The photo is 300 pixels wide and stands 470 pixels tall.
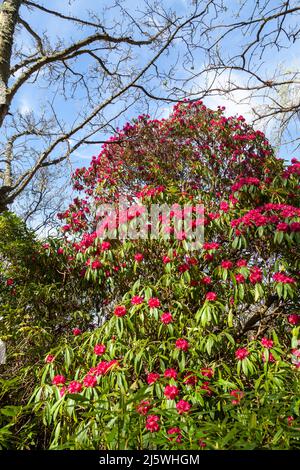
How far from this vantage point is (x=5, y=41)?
311 cm

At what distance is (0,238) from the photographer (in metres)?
3.34

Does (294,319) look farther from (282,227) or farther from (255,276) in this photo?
(282,227)

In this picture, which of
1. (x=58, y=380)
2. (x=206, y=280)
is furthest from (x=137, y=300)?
(x=58, y=380)

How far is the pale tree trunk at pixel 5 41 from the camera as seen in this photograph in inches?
118

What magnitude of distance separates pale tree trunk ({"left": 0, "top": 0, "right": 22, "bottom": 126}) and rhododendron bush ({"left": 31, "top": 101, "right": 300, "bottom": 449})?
128cm

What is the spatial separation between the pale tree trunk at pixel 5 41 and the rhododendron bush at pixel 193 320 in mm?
1282

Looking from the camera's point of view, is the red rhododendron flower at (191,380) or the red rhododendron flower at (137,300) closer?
the red rhododendron flower at (191,380)

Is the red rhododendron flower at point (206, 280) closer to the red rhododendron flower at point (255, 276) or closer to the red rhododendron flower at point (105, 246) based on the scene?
the red rhododendron flower at point (255, 276)

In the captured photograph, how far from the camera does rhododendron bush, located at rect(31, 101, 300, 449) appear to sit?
1.52 metres

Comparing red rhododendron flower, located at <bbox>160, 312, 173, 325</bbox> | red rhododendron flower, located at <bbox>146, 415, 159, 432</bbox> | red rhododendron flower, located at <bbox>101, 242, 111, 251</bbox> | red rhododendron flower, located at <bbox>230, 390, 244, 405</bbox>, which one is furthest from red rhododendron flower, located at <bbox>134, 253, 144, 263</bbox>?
red rhododendron flower, located at <bbox>146, 415, 159, 432</bbox>

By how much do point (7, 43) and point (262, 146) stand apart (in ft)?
8.84

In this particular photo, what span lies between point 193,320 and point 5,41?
9.04 ft

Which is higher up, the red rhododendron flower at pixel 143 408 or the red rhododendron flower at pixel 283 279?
the red rhododendron flower at pixel 283 279

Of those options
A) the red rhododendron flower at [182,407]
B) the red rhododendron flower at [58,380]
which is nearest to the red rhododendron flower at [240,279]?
the red rhododendron flower at [182,407]
